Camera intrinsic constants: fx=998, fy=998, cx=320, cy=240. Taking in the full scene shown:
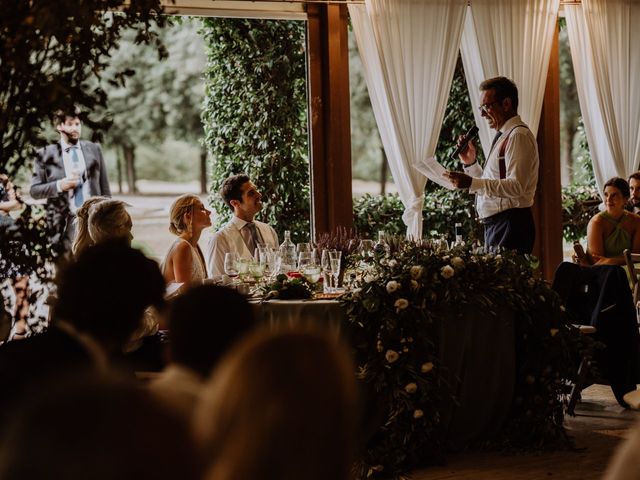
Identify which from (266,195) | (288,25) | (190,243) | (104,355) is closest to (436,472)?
(190,243)

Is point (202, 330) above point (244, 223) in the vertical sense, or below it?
below

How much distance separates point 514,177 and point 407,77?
1665mm

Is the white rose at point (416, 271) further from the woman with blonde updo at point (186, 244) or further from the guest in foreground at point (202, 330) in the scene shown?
the guest in foreground at point (202, 330)

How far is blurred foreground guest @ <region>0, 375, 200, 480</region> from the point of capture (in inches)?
35.8

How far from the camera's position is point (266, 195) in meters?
7.80

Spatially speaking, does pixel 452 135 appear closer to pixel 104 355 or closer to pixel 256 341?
pixel 104 355

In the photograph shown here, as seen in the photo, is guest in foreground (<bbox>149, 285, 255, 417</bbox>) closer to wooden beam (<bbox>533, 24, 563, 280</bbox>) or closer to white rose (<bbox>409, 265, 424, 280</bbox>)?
white rose (<bbox>409, 265, 424, 280</bbox>)

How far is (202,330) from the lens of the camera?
176 centimetres

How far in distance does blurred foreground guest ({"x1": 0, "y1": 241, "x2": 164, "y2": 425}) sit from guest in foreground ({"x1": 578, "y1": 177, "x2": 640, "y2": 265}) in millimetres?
4832

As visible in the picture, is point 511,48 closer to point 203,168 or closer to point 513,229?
point 513,229

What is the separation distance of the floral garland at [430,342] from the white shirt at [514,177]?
1.27 metres

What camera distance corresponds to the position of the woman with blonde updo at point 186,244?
516cm

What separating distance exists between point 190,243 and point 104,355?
127 inches

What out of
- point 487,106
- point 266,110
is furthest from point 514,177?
point 266,110
